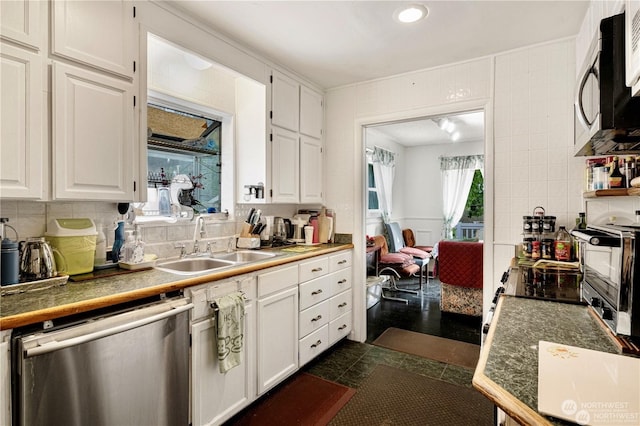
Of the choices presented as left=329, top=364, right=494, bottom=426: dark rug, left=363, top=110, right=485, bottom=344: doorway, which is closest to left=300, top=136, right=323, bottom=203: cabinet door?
left=363, top=110, right=485, bottom=344: doorway

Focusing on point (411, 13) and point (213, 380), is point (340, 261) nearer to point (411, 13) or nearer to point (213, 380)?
point (213, 380)

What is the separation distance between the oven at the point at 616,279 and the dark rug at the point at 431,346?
1.70 m

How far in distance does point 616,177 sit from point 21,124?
287 cm

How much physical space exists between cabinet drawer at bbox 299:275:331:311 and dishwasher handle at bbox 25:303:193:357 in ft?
3.30

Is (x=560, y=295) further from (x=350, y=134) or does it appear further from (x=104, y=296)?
(x=350, y=134)

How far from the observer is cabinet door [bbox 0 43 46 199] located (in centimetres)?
132

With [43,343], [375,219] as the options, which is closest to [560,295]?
[43,343]

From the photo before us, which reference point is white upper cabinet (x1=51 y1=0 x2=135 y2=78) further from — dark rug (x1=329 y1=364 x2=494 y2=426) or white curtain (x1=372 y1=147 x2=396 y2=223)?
white curtain (x1=372 y1=147 x2=396 y2=223)

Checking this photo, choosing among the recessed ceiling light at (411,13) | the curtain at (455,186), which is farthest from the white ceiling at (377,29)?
the curtain at (455,186)

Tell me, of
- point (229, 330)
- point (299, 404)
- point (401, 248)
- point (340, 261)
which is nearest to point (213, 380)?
point (229, 330)

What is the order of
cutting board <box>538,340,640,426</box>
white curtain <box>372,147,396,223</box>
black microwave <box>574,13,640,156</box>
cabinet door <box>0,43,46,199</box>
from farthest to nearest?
white curtain <box>372,147,396,223</box> → cabinet door <box>0,43,46,199</box> → black microwave <box>574,13,640,156</box> → cutting board <box>538,340,640,426</box>

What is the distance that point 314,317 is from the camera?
2.59 metres

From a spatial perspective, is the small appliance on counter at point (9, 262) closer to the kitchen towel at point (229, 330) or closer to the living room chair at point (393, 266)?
the kitchen towel at point (229, 330)

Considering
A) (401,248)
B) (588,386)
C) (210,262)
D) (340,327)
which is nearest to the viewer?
(588,386)
